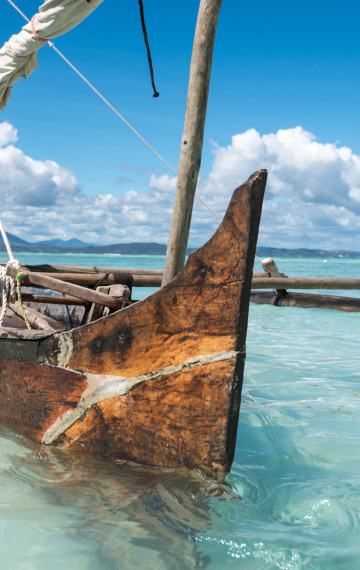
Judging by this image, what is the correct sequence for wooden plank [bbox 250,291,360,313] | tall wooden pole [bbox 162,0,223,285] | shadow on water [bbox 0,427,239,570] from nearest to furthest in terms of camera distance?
1. shadow on water [bbox 0,427,239,570]
2. tall wooden pole [bbox 162,0,223,285]
3. wooden plank [bbox 250,291,360,313]

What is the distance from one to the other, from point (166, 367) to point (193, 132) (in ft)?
5.35

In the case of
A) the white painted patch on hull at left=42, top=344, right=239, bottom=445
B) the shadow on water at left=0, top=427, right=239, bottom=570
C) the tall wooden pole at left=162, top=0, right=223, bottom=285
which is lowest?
the shadow on water at left=0, top=427, right=239, bottom=570

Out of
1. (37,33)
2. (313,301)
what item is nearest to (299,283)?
(313,301)

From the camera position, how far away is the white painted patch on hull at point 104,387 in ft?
7.38

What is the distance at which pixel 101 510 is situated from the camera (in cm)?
207

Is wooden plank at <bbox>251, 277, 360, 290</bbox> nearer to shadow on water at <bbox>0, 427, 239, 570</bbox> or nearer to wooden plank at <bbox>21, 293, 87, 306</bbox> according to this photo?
wooden plank at <bbox>21, 293, 87, 306</bbox>

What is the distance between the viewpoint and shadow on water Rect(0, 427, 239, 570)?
5.95 feet

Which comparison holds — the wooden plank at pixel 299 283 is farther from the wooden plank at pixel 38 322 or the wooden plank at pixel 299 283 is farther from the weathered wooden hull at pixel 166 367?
the weathered wooden hull at pixel 166 367

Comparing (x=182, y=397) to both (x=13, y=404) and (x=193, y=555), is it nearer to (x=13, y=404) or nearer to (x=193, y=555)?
(x=193, y=555)

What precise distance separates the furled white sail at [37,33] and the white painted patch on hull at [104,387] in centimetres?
265

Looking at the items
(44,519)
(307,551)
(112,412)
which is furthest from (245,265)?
(44,519)

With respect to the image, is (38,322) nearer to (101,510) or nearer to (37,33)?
(101,510)

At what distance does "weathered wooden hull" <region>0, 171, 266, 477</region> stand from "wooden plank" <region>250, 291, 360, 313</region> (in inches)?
277

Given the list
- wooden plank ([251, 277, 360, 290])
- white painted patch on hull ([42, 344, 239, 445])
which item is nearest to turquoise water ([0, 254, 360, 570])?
white painted patch on hull ([42, 344, 239, 445])
